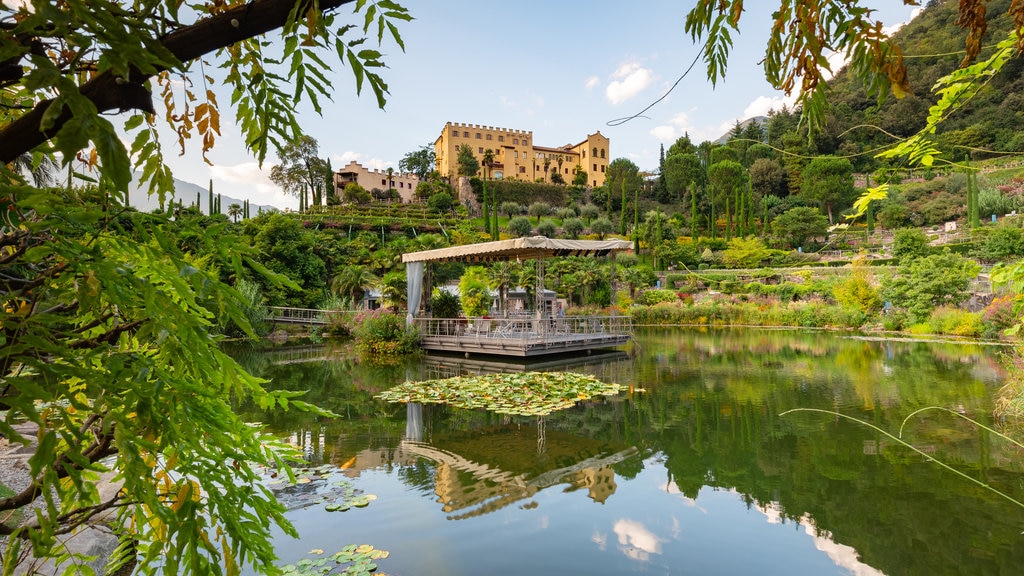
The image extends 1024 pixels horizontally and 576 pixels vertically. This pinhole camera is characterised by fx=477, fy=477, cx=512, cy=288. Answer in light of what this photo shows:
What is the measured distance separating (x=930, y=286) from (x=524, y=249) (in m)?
14.6

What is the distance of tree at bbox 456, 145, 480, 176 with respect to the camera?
4838 centimetres

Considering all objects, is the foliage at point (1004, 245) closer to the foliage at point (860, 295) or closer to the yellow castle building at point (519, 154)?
the foliage at point (860, 295)

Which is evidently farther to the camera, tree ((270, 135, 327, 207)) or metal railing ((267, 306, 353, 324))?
tree ((270, 135, 327, 207))

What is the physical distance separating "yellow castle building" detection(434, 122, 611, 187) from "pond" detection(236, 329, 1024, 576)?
148 ft

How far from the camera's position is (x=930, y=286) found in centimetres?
1614

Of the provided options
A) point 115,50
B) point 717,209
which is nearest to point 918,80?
point 717,209

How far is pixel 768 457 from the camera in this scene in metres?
4.81

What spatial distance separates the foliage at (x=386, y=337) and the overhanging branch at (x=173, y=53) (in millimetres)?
12711

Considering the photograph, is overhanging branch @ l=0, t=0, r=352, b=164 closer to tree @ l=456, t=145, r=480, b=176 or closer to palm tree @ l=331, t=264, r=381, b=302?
palm tree @ l=331, t=264, r=381, b=302

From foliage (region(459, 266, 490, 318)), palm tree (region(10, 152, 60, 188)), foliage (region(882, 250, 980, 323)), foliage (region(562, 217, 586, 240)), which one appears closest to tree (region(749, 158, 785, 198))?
foliage (region(562, 217, 586, 240))

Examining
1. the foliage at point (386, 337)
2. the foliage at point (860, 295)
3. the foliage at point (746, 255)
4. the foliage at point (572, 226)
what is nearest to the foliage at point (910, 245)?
the foliage at point (860, 295)

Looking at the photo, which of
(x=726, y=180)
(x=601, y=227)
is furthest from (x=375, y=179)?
(x=726, y=180)

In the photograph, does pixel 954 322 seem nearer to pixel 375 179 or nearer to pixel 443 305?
pixel 443 305

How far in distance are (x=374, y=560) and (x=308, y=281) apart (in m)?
20.0
